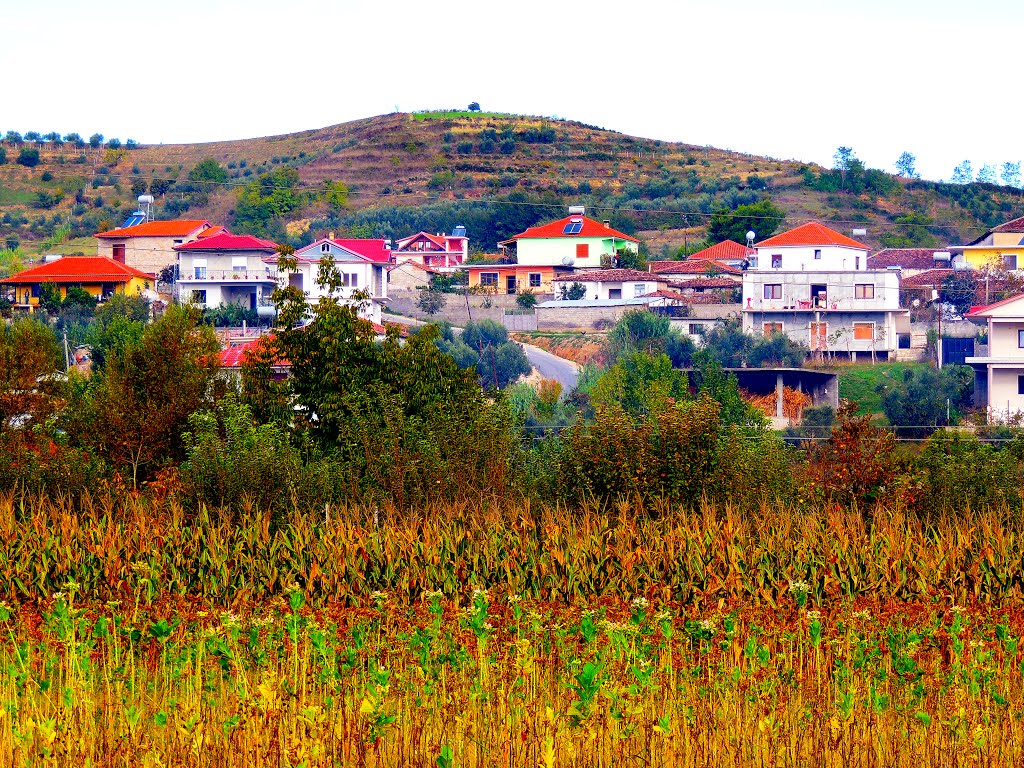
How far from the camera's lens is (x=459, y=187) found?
114500 millimetres

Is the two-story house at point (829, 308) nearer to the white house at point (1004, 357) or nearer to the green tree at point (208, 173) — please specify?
the white house at point (1004, 357)

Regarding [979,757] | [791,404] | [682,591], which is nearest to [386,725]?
[979,757]

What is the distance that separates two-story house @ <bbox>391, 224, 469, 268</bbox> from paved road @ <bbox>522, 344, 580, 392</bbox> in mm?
25635

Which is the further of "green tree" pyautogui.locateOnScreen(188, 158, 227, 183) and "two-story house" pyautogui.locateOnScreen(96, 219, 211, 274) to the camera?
"green tree" pyautogui.locateOnScreen(188, 158, 227, 183)

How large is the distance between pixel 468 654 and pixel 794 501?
8166 mm

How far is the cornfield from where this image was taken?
7582 millimetres

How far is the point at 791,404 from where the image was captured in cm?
4888

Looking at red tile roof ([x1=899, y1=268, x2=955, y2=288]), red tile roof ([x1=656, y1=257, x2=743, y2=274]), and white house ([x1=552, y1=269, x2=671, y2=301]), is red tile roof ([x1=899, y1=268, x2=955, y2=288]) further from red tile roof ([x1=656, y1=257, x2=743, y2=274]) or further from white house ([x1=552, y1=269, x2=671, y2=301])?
white house ([x1=552, y1=269, x2=671, y2=301])

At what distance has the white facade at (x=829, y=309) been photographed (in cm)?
5959

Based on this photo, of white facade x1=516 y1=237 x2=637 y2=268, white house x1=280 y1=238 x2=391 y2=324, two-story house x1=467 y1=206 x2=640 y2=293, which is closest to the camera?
white house x1=280 y1=238 x2=391 y2=324

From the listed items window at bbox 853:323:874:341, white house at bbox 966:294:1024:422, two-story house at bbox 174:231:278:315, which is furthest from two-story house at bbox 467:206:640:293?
white house at bbox 966:294:1024:422

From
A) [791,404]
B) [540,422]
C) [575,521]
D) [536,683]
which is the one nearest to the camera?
[536,683]

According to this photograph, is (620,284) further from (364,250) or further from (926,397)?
(926,397)

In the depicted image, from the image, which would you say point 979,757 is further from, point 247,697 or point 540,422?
point 540,422
